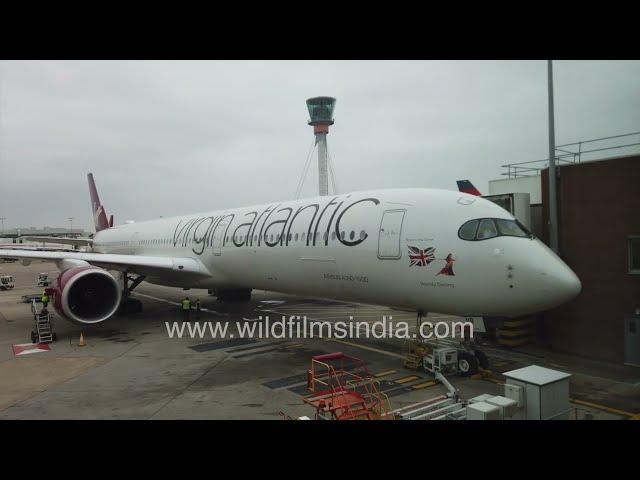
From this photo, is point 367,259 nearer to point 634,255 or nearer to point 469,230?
point 469,230

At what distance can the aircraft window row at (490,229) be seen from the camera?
10.1m

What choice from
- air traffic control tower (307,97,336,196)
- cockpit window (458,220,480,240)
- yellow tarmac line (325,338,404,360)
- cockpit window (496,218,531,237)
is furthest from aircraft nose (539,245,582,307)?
air traffic control tower (307,97,336,196)

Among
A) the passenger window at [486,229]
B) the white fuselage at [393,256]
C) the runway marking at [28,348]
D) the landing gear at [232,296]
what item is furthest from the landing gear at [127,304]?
the passenger window at [486,229]

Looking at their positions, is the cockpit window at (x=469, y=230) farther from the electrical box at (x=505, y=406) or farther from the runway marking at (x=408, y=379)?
the electrical box at (x=505, y=406)

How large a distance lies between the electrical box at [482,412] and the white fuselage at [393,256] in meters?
3.67

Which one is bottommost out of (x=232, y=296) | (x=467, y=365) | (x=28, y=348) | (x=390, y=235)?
(x=28, y=348)

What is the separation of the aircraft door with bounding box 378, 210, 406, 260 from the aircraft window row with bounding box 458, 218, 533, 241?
1629mm

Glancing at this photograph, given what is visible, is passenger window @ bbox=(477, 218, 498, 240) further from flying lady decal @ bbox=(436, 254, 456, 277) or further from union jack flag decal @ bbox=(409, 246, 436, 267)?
union jack flag decal @ bbox=(409, 246, 436, 267)

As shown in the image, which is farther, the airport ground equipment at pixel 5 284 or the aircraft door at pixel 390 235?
the airport ground equipment at pixel 5 284

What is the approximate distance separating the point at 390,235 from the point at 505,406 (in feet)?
18.6

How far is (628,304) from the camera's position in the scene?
12.0m

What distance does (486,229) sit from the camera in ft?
33.4

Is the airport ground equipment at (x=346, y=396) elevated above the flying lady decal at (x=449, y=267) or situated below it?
below

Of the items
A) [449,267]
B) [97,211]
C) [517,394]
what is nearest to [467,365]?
[449,267]
